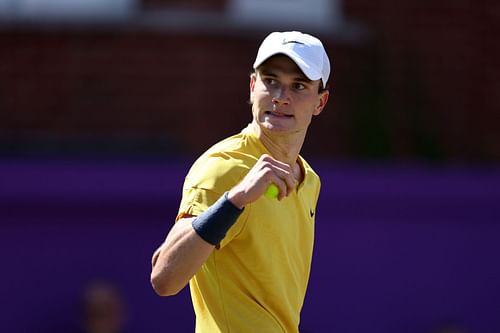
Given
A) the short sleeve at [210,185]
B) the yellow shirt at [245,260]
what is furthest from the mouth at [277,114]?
the short sleeve at [210,185]

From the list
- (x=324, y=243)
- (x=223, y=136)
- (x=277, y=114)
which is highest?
(x=277, y=114)

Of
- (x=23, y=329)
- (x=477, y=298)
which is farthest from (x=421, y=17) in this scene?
(x=23, y=329)

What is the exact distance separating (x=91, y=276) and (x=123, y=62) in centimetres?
152

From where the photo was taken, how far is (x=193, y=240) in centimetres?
393

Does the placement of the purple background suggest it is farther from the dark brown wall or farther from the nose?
the nose

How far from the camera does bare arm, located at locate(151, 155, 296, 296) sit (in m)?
3.88

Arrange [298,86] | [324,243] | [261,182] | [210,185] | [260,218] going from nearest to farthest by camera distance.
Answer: [261,182] < [210,185] < [260,218] < [298,86] < [324,243]

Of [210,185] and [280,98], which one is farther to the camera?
[280,98]

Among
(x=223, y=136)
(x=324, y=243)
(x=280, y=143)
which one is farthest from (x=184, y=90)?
(x=280, y=143)

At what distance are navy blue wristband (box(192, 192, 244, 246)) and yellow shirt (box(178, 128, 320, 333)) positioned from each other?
0.14 metres

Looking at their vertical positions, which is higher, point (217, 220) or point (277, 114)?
point (277, 114)

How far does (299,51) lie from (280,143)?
34 centimetres

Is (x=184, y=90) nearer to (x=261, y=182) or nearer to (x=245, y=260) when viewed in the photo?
(x=245, y=260)

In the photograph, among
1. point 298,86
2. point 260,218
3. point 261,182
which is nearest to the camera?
point 261,182
